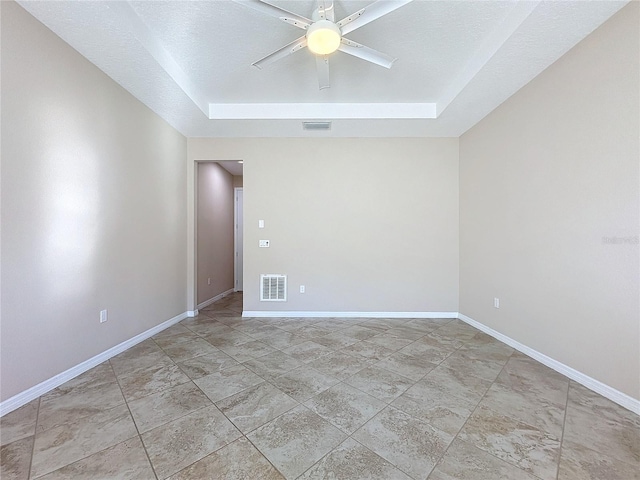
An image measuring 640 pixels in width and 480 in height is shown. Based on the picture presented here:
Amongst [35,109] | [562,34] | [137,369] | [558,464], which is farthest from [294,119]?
[558,464]

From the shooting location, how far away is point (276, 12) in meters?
1.74

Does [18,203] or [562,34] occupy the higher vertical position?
[562,34]

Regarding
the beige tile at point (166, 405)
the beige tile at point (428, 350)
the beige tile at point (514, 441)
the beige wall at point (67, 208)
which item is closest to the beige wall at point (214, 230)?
the beige wall at point (67, 208)

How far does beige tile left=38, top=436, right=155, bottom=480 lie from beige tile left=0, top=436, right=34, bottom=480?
14cm

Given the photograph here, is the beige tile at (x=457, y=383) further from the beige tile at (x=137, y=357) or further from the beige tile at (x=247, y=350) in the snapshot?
the beige tile at (x=137, y=357)

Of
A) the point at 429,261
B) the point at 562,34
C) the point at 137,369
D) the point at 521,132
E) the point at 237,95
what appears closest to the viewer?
the point at 562,34

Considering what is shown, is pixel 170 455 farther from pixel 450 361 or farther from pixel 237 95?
pixel 237 95

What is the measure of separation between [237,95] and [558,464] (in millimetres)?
4212

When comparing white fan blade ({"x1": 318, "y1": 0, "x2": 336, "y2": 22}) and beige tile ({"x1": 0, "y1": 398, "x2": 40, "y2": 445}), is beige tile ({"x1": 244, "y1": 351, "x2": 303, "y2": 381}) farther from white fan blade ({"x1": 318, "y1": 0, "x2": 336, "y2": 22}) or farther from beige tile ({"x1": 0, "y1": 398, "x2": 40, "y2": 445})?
white fan blade ({"x1": 318, "y1": 0, "x2": 336, "y2": 22})

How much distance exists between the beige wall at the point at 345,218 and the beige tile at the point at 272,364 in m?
1.43

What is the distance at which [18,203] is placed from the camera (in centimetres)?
181

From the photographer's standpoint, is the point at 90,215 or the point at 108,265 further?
the point at 108,265

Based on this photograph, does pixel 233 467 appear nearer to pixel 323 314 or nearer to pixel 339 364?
pixel 339 364

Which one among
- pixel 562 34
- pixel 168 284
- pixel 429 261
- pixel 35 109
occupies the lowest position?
pixel 168 284
